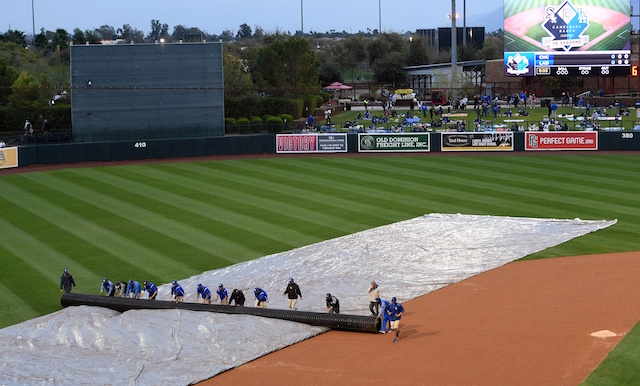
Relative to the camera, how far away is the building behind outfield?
56000 millimetres

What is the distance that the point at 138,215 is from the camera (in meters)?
34.9

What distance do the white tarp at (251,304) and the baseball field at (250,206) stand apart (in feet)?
3.48

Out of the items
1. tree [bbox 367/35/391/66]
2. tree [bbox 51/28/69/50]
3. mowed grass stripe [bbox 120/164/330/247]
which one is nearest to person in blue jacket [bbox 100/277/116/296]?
mowed grass stripe [bbox 120/164/330/247]

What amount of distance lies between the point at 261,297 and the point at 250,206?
15.1 m

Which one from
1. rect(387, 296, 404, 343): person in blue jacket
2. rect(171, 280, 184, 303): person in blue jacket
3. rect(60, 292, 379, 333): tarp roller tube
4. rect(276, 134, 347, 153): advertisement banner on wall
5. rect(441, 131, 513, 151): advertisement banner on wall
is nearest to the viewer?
rect(387, 296, 404, 343): person in blue jacket

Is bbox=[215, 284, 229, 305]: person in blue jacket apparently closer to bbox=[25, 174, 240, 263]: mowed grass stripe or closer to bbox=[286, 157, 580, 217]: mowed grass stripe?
bbox=[25, 174, 240, 263]: mowed grass stripe

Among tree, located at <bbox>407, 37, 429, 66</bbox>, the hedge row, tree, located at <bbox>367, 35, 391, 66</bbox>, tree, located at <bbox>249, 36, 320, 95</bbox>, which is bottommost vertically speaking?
the hedge row

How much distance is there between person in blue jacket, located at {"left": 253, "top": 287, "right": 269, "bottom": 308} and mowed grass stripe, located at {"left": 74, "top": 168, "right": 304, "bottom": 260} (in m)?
5.60

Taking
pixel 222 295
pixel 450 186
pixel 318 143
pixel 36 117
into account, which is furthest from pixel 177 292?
pixel 36 117

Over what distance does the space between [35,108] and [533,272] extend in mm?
46042

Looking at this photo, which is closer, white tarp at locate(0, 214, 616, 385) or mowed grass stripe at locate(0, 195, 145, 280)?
white tarp at locate(0, 214, 616, 385)

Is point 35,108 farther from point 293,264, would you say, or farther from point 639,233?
point 639,233

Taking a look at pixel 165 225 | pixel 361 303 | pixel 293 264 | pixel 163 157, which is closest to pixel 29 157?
pixel 163 157

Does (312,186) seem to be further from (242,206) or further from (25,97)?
(25,97)
